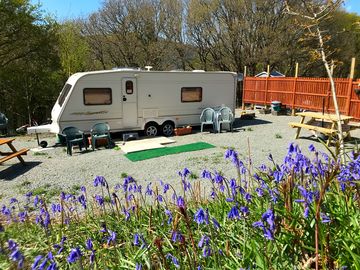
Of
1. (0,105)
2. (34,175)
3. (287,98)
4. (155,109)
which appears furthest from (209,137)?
(0,105)

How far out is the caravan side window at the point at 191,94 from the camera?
42.4ft

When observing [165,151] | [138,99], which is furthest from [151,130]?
[165,151]

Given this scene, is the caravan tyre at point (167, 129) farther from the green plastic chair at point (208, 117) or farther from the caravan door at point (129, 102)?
the green plastic chair at point (208, 117)

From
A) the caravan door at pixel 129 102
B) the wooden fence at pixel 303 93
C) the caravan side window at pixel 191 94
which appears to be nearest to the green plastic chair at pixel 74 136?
the caravan door at pixel 129 102

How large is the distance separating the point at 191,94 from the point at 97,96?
12.9 feet

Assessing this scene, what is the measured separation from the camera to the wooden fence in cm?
1337

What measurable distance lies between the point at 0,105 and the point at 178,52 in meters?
15.3

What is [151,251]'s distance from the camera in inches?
96.6

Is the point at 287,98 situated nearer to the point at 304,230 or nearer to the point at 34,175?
the point at 34,175

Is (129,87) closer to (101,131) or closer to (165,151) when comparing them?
(101,131)

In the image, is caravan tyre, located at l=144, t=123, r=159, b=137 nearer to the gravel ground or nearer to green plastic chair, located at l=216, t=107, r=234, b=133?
A: the gravel ground

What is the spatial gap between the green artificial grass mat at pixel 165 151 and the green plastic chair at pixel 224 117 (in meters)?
2.18

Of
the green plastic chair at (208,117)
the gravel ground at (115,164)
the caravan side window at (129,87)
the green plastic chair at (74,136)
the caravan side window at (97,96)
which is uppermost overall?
the caravan side window at (129,87)

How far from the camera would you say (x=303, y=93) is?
16734mm
